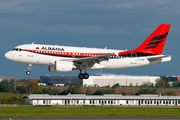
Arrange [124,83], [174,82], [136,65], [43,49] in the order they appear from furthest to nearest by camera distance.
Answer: [124,83] < [174,82] < [136,65] < [43,49]

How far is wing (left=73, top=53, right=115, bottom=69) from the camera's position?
5559 cm

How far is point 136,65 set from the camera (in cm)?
6050

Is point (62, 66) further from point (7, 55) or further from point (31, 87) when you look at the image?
point (31, 87)

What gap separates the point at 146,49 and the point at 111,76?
76.2 m

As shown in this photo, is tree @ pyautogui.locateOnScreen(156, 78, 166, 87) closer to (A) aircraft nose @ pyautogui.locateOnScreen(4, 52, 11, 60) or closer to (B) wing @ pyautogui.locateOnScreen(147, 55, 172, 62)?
(B) wing @ pyautogui.locateOnScreen(147, 55, 172, 62)

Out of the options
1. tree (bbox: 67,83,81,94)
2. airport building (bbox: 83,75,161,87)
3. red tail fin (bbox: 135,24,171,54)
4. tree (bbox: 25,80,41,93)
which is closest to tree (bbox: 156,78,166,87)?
airport building (bbox: 83,75,161,87)

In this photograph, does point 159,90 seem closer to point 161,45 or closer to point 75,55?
point 161,45

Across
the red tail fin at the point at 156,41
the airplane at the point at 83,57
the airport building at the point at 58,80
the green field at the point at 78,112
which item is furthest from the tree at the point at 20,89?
the red tail fin at the point at 156,41

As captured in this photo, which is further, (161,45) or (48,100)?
(48,100)

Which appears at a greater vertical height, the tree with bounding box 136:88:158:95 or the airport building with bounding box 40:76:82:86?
the airport building with bounding box 40:76:82:86

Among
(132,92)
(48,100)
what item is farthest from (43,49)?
(132,92)

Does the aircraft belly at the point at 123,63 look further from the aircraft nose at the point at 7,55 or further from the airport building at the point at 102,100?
the airport building at the point at 102,100

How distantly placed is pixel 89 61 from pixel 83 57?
1334 millimetres

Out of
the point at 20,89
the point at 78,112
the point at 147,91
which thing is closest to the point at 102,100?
the point at 147,91
